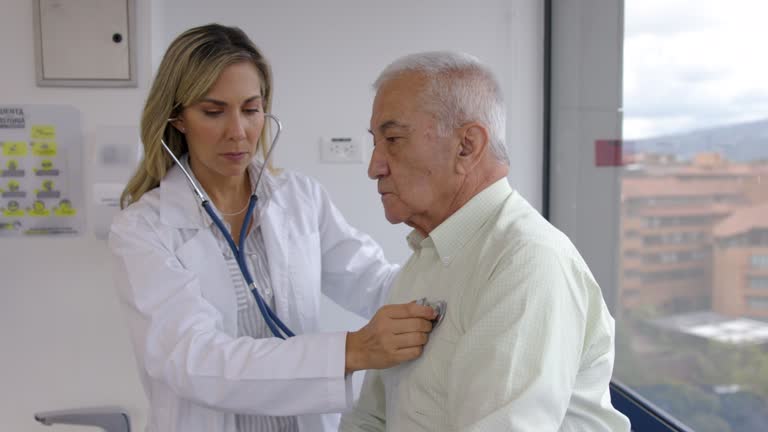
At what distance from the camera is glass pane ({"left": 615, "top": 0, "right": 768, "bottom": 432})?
4.19ft

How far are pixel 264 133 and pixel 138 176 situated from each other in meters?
0.30

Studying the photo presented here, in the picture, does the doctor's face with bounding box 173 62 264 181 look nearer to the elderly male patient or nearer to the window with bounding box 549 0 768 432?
the elderly male patient

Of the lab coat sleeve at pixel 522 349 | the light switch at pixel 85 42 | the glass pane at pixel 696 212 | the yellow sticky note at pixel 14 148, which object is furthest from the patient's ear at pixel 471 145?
the yellow sticky note at pixel 14 148

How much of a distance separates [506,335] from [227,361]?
1.72 ft

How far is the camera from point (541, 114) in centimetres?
217

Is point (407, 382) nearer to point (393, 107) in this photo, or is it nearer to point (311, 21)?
point (393, 107)

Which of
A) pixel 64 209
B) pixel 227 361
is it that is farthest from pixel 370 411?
pixel 64 209

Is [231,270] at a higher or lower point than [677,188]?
lower

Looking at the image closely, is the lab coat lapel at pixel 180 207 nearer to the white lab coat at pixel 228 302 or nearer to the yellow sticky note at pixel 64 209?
the white lab coat at pixel 228 302

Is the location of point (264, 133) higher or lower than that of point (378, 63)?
lower

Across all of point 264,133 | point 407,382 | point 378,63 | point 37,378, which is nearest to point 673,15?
point 378,63

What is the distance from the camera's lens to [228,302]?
→ 1.29 metres

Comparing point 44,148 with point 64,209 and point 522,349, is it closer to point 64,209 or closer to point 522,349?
point 64,209

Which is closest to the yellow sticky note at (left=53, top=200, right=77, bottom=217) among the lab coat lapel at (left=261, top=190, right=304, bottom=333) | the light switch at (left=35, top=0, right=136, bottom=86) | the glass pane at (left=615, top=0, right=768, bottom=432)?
the light switch at (left=35, top=0, right=136, bottom=86)
